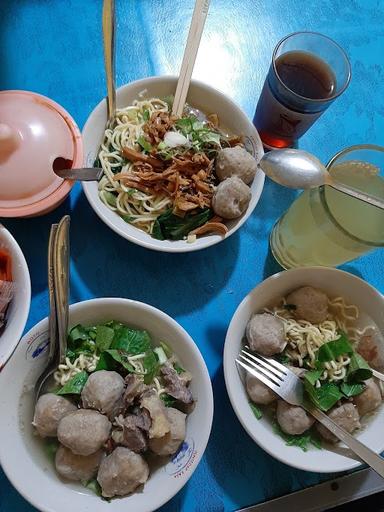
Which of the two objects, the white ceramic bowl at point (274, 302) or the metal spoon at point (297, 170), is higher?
the metal spoon at point (297, 170)

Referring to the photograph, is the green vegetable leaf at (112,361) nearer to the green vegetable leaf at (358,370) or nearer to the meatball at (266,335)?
the meatball at (266,335)

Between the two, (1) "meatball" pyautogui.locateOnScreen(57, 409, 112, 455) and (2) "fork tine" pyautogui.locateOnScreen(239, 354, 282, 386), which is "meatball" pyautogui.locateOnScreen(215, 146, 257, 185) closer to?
(2) "fork tine" pyautogui.locateOnScreen(239, 354, 282, 386)

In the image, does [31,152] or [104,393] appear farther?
[31,152]

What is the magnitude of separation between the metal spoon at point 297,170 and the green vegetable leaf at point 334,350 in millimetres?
350

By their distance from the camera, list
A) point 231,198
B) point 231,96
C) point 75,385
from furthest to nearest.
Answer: point 231,96 → point 231,198 → point 75,385

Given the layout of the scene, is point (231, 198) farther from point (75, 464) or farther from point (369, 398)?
point (75, 464)

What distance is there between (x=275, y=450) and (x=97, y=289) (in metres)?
0.59

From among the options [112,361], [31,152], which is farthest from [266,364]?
[31,152]

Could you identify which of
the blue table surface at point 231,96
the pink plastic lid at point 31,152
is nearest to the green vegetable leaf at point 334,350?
the blue table surface at point 231,96

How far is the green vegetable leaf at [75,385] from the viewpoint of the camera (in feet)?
3.63

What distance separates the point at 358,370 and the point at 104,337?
600 millimetres

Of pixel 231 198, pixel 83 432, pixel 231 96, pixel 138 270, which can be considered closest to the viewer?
pixel 83 432

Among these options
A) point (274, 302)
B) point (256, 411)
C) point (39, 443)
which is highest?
point (274, 302)

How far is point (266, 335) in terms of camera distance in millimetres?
1162
